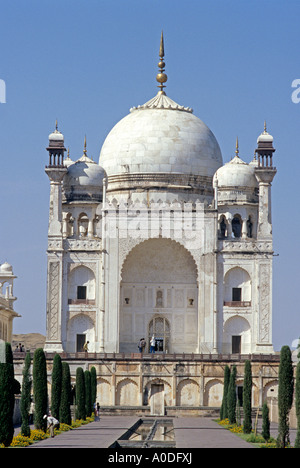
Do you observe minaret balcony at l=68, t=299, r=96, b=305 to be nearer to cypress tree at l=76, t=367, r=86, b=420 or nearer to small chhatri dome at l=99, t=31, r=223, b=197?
small chhatri dome at l=99, t=31, r=223, b=197

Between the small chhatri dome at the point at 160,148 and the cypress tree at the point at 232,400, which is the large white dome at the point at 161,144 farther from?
the cypress tree at the point at 232,400

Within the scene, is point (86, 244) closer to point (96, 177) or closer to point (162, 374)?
point (96, 177)

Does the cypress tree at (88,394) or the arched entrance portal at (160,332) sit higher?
the arched entrance portal at (160,332)

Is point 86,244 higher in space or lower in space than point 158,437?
higher

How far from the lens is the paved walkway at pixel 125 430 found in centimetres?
2548

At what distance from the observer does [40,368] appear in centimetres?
3070

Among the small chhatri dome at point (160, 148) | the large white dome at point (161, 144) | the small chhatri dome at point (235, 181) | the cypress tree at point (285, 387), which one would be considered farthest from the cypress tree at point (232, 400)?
the large white dome at point (161, 144)

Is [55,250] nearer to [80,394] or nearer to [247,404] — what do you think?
[80,394]

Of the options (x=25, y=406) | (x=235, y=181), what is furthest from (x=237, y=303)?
(x=25, y=406)

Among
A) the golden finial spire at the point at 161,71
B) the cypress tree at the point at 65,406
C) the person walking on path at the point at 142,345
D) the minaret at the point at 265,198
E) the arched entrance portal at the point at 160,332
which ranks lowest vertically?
the cypress tree at the point at 65,406

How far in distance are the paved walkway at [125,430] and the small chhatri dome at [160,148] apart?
1622cm

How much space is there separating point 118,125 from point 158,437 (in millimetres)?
24750

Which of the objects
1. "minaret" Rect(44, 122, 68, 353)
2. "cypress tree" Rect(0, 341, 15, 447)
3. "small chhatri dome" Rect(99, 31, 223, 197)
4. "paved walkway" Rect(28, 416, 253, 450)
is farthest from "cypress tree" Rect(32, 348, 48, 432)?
"small chhatri dome" Rect(99, 31, 223, 197)
